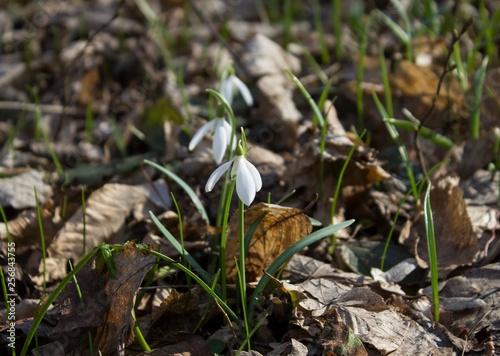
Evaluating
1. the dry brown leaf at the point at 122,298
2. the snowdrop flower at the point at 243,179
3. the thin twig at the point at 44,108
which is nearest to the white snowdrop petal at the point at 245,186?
the snowdrop flower at the point at 243,179

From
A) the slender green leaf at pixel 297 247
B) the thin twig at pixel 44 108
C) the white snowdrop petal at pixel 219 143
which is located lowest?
the thin twig at pixel 44 108

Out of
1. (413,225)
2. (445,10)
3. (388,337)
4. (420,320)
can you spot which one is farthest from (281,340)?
(445,10)

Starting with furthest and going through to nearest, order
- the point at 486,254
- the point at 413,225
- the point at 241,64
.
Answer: the point at 241,64 → the point at 413,225 → the point at 486,254

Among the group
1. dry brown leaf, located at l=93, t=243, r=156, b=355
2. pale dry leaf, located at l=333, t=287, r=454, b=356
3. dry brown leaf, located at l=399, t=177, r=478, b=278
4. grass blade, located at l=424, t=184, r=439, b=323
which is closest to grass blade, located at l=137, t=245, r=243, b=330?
dry brown leaf, located at l=93, t=243, r=156, b=355

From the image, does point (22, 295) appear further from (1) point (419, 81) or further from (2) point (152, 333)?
(1) point (419, 81)

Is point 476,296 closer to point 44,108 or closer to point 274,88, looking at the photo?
point 274,88

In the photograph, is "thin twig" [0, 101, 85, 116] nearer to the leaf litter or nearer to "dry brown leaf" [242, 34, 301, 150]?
the leaf litter

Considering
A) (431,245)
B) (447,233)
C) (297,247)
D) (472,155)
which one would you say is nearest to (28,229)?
(297,247)

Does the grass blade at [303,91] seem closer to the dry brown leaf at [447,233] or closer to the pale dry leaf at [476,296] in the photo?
the dry brown leaf at [447,233]
